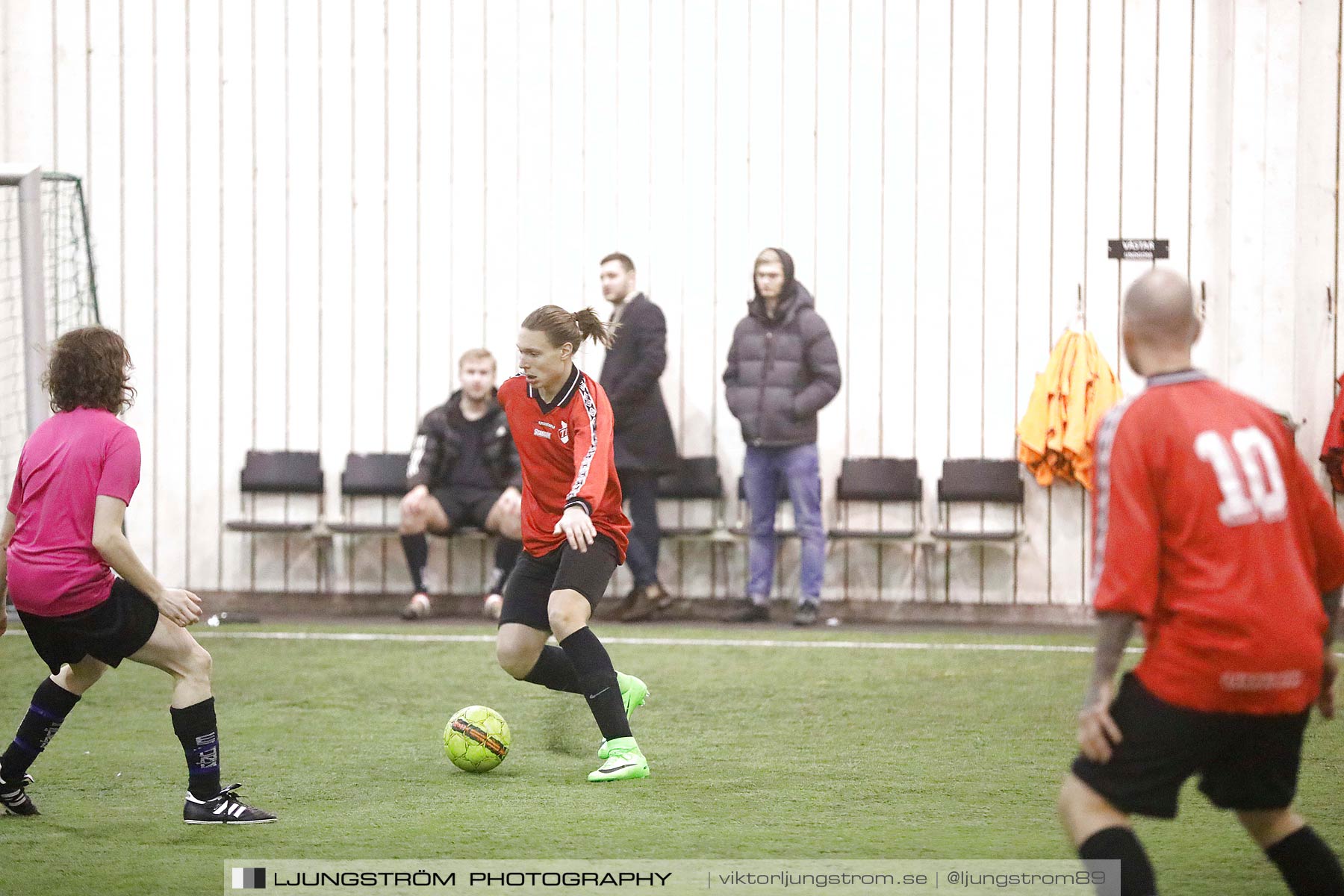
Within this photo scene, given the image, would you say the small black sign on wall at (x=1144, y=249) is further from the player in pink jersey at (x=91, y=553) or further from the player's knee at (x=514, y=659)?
the player in pink jersey at (x=91, y=553)

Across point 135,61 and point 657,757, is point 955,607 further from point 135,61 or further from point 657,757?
point 135,61

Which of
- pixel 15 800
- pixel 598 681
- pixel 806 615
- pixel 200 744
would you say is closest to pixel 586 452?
pixel 598 681

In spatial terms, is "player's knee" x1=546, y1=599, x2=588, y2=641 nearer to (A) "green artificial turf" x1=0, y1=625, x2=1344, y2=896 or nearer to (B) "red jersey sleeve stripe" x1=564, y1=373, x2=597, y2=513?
(B) "red jersey sleeve stripe" x1=564, y1=373, x2=597, y2=513

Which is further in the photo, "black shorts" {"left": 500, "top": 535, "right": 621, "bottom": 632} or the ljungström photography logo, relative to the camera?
"black shorts" {"left": 500, "top": 535, "right": 621, "bottom": 632}

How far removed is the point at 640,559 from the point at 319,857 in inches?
222

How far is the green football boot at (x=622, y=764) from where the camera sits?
476 cm

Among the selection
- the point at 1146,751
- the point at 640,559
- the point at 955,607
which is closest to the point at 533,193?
the point at 640,559

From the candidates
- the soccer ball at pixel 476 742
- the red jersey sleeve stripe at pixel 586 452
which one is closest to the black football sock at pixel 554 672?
the soccer ball at pixel 476 742

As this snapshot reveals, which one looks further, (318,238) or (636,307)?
(318,238)

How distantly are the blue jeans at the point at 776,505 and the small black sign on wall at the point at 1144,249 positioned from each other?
8.20 feet

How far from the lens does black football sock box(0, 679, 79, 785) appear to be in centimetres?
429

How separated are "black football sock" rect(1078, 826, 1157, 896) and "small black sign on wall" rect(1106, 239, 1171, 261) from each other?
7.52 m

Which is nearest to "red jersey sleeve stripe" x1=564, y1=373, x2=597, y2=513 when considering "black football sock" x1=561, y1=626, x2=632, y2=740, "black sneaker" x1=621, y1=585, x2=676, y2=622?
"black football sock" x1=561, y1=626, x2=632, y2=740

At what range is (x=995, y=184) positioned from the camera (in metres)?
9.78
